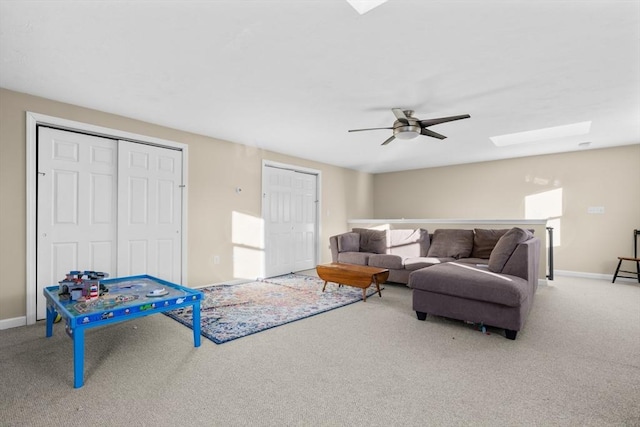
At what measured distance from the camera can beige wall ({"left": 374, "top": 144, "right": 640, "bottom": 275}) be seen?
204 inches

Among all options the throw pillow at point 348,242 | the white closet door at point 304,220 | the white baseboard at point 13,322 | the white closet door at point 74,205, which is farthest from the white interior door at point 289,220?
the white baseboard at point 13,322

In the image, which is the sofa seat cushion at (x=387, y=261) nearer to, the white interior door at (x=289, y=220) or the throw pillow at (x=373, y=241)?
the throw pillow at (x=373, y=241)

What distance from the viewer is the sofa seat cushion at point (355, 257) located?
510 centimetres

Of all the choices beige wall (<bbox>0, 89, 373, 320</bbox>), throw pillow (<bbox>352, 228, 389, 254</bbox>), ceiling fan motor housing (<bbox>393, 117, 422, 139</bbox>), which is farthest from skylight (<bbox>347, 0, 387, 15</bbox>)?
throw pillow (<bbox>352, 228, 389, 254</bbox>)

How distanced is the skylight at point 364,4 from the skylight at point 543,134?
3715 mm

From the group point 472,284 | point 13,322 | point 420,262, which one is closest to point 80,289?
point 13,322

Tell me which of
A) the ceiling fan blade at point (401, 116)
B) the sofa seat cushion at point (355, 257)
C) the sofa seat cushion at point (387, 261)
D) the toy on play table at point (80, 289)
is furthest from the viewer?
the sofa seat cushion at point (355, 257)

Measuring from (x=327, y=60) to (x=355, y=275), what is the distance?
2420mm

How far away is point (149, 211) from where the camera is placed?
398 cm

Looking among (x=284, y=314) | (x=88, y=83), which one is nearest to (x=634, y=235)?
(x=284, y=314)

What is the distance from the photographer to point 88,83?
288cm

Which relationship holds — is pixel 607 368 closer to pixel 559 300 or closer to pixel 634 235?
pixel 559 300

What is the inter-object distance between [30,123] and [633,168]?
8.24 metres

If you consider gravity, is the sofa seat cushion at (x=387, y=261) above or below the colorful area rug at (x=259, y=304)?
above
